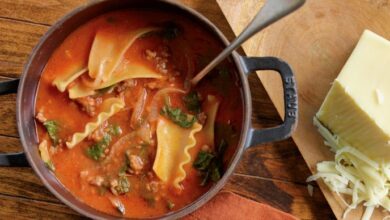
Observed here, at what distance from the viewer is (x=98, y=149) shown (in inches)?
85.7

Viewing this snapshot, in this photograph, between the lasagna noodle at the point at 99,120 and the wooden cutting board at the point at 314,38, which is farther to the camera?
the wooden cutting board at the point at 314,38

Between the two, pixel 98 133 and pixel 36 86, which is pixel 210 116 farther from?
pixel 36 86

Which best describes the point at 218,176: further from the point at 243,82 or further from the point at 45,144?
the point at 45,144

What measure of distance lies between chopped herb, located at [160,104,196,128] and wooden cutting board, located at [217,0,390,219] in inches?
15.9

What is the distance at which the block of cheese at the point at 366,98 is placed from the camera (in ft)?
7.47

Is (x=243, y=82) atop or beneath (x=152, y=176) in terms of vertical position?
atop

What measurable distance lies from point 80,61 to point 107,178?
17.0 inches

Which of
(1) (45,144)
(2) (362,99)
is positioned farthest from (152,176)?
(2) (362,99)

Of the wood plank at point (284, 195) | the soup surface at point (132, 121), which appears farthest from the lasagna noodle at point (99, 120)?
the wood plank at point (284, 195)

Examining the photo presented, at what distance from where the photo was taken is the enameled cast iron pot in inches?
81.9

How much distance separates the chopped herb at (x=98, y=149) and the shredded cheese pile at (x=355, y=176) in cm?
80

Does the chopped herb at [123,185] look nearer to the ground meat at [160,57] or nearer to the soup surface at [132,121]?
the soup surface at [132,121]

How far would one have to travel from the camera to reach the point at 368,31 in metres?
2.34

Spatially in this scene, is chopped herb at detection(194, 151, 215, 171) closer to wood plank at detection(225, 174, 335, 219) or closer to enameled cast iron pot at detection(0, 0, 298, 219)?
enameled cast iron pot at detection(0, 0, 298, 219)
